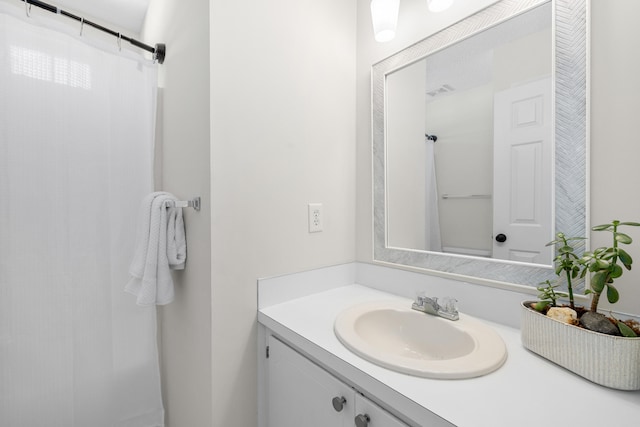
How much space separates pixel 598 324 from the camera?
0.57m

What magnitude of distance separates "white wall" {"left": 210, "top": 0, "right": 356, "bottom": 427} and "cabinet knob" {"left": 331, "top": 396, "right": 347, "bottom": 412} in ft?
1.38

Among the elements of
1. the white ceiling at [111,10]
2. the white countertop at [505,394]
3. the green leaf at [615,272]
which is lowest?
the white countertop at [505,394]

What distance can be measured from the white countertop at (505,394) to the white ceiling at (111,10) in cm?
183

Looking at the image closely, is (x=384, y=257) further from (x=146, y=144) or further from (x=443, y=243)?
(x=146, y=144)

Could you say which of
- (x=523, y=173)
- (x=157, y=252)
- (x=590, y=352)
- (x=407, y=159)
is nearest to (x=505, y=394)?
(x=590, y=352)

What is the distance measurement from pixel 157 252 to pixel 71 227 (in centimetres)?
37

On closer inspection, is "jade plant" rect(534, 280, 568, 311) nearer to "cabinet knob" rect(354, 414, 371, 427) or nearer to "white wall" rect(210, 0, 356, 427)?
"cabinet knob" rect(354, 414, 371, 427)

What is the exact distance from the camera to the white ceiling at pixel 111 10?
4.45ft

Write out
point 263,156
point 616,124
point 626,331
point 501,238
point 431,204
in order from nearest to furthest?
1. point 626,331
2. point 616,124
3. point 501,238
4. point 263,156
5. point 431,204

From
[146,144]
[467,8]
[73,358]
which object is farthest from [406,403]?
[146,144]

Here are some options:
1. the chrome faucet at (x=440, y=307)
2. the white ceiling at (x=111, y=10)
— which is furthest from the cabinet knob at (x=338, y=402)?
the white ceiling at (x=111, y=10)

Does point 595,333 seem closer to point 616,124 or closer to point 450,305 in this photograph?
point 450,305

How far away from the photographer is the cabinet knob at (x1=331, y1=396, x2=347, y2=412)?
679 mm

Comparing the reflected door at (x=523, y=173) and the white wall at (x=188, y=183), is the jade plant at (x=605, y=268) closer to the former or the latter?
the reflected door at (x=523, y=173)
